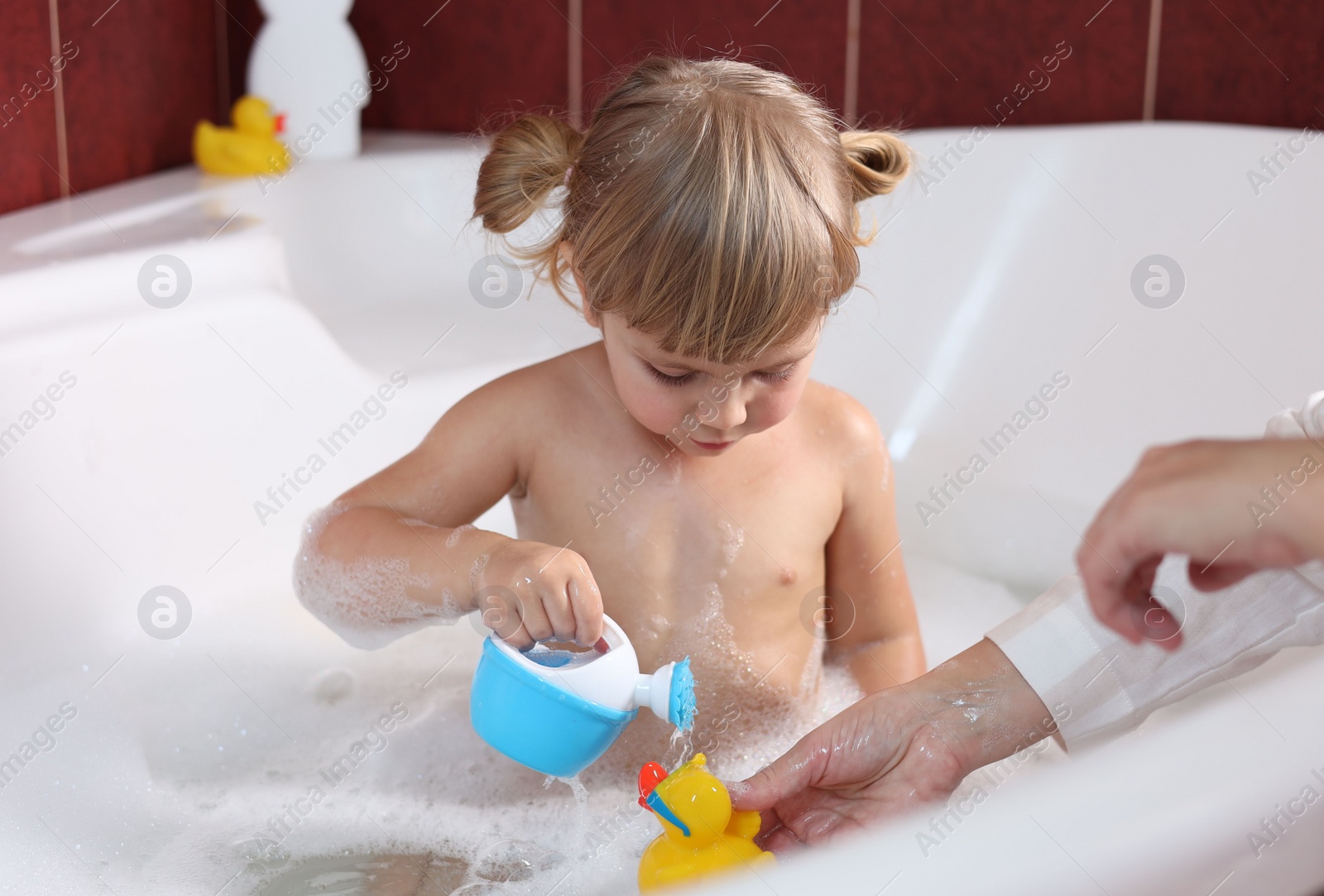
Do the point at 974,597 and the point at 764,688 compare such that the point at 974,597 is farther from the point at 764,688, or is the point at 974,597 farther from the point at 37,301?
the point at 37,301

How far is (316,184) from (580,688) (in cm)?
108

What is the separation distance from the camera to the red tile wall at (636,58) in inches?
60.6

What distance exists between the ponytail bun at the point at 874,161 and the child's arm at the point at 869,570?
A: 0.64 feet

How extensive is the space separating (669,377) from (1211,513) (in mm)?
393

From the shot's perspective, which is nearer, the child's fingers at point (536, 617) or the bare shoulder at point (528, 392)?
the child's fingers at point (536, 617)

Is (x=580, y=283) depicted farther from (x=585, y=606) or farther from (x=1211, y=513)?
(x=1211, y=513)

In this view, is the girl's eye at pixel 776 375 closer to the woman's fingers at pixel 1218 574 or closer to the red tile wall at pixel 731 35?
the woman's fingers at pixel 1218 574

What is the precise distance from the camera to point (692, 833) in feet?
2.34

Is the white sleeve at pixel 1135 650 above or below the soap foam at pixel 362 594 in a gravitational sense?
above

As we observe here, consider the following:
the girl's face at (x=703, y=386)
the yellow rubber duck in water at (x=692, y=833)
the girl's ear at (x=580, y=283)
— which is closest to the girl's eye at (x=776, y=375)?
the girl's face at (x=703, y=386)

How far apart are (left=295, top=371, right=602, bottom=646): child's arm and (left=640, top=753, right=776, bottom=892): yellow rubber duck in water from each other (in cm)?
17

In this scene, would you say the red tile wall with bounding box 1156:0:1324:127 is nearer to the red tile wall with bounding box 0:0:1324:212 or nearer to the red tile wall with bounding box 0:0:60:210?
the red tile wall with bounding box 0:0:1324:212

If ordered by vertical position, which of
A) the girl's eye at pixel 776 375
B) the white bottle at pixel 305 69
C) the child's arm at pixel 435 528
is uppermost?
the girl's eye at pixel 776 375

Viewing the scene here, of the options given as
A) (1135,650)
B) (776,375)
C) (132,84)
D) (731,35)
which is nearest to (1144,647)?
(1135,650)
